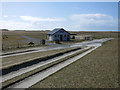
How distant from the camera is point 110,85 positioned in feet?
30.2

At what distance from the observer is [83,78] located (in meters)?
10.4

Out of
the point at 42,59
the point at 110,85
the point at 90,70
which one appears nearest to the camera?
the point at 110,85

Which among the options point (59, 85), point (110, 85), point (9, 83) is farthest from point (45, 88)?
point (110, 85)

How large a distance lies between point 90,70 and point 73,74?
2059mm

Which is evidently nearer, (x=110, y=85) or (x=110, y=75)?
(x=110, y=85)

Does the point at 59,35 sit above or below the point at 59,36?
above

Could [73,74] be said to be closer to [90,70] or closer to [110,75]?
[90,70]

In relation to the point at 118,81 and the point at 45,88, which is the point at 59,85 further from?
the point at 118,81

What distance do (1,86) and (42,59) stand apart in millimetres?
8502

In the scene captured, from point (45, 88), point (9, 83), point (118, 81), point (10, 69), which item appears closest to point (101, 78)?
point (118, 81)

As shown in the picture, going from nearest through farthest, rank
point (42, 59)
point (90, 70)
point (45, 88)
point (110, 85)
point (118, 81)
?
1. point (45, 88)
2. point (110, 85)
3. point (118, 81)
4. point (90, 70)
5. point (42, 59)

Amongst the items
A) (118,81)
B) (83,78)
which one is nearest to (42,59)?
(83,78)

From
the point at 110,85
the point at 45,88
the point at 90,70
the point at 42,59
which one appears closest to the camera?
the point at 45,88

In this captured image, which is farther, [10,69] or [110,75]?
[10,69]
